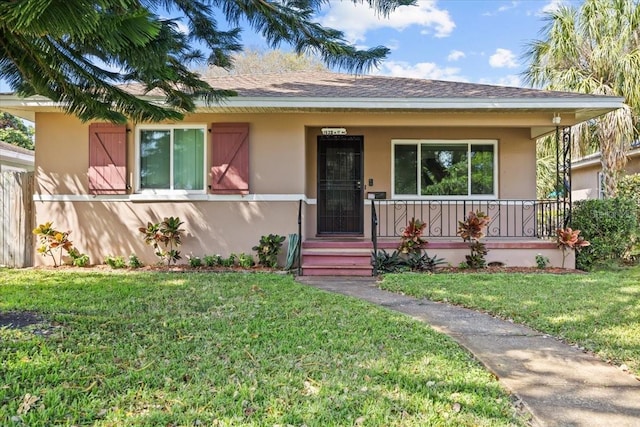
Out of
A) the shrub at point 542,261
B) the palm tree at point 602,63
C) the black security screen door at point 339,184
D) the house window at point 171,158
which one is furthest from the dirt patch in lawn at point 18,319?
the palm tree at point 602,63

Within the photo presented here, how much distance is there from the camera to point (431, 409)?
228cm

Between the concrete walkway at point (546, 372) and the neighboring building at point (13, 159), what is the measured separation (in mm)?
13131

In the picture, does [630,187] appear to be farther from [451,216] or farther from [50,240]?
[50,240]

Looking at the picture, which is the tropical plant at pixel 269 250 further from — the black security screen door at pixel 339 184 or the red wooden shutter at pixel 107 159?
the red wooden shutter at pixel 107 159

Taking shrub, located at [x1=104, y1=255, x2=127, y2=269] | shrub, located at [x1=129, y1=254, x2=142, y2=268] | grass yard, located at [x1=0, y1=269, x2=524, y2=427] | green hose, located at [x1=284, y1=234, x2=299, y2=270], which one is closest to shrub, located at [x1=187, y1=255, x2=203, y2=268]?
shrub, located at [x1=129, y1=254, x2=142, y2=268]

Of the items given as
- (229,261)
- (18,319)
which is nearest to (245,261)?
(229,261)

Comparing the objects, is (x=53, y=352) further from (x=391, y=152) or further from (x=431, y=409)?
(x=391, y=152)

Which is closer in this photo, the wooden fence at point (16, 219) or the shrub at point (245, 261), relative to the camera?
the shrub at point (245, 261)

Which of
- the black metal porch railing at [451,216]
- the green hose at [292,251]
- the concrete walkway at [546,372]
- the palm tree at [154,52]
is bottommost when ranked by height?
the concrete walkway at [546,372]

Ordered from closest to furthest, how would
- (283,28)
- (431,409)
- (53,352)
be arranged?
(431,409) → (53,352) → (283,28)

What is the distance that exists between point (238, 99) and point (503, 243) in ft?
18.2

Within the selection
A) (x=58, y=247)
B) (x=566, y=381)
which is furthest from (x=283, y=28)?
(x=58, y=247)

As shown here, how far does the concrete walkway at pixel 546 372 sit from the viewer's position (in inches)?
91.1

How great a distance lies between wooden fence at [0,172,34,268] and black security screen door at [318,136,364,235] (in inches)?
222
